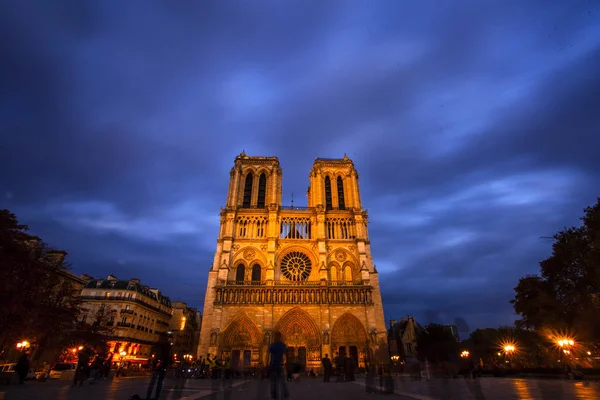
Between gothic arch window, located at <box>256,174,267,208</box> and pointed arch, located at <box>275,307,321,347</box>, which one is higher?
gothic arch window, located at <box>256,174,267,208</box>

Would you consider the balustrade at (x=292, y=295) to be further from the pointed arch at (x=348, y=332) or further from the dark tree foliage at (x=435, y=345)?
the dark tree foliage at (x=435, y=345)

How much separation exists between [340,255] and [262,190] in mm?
13201

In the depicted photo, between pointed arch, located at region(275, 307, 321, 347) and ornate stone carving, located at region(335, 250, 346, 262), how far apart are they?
7.51 metres

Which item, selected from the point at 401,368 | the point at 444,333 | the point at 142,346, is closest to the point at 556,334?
the point at 401,368

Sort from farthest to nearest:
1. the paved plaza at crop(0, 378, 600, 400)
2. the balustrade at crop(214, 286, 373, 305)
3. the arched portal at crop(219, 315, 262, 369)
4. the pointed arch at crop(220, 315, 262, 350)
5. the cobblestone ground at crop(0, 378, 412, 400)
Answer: the balustrade at crop(214, 286, 373, 305) < the pointed arch at crop(220, 315, 262, 350) < the arched portal at crop(219, 315, 262, 369) < the cobblestone ground at crop(0, 378, 412, 400) < the paved plaza at crop(0, 378, 600, 400)

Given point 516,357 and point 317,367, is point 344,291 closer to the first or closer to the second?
point 317,367

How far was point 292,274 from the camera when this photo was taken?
36875 mm

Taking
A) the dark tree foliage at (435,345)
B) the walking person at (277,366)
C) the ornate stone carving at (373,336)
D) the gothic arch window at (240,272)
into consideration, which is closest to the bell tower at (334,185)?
the gothic arch window at (240,272)

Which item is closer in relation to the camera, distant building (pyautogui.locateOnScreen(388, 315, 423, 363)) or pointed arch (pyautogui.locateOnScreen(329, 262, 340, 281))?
pointed arch (pyautogui.locateOnScreen(329, 262, 340, 281))

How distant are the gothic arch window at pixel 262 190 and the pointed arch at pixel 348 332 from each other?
55.4ft

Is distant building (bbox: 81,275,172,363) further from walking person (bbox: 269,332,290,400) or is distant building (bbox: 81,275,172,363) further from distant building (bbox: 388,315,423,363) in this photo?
distant building (bbox: 388,315,423,363)

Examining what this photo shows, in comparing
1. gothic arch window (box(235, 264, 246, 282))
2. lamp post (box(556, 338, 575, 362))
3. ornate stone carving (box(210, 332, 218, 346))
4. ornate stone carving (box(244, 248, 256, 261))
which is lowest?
Result: lamp post (box(556, 338, 575, 362))

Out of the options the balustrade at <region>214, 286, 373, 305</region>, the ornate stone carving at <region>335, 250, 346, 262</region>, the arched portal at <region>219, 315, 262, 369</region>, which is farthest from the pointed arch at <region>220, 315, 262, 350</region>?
the ornate stone carving at <region>335, 250, 346, 262</region>

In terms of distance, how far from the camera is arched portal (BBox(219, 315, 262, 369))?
31.4 meters
